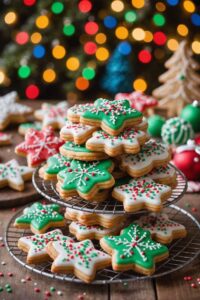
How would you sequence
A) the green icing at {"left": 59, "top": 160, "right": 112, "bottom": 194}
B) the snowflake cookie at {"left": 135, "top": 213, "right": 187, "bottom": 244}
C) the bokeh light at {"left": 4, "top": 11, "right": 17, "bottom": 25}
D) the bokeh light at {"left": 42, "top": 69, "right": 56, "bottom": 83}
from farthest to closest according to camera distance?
the bokeh light at {"left": 42, "top": 69, "right": 56, "bottom": 83} → the bokeh light at {"left": 4, "top": 11, "right": 17, "bottom": 25} → the snowflake cookie at {"left": 135, "top": 213, "right": 187, "bottom": 244} → the green icing at {"left": 59, "top": 160, "right": 112, "bottom": 194}

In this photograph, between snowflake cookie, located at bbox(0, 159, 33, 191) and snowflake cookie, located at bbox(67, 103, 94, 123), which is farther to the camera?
snowflake cookie, located at bbox(0, 159, 33, 191)

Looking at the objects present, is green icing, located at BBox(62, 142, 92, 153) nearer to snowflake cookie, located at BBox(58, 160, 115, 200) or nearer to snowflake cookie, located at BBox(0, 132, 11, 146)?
snowflake cookie, located at BBox(58, 160, 115, 200)

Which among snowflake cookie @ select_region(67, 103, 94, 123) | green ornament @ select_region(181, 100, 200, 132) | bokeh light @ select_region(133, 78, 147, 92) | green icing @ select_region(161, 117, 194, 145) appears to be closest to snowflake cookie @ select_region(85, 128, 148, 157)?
snowflake cookie @ select_region(67, 103, 94, 123)

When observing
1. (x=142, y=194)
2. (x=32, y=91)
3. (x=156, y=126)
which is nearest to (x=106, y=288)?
(x=142, y=194)

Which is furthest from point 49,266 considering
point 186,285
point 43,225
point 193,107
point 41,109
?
point 41,109

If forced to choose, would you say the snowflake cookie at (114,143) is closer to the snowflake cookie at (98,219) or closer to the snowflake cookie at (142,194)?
the snowflake cookie at (142,194)

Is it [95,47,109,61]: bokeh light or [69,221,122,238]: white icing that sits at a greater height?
[95,47,109,61]: bokeh light
